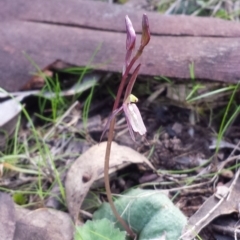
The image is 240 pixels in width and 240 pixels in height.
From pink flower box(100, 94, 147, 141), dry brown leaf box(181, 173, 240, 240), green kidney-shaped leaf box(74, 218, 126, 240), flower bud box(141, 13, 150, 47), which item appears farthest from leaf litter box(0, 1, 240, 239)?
flower bud box(141, 13, 150, 47)

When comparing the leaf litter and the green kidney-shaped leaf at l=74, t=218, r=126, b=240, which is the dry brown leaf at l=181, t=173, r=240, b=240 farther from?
the green kidney-shaped leaf at l=74, t=218, r=126, b=240

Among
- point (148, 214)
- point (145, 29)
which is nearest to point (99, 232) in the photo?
point (148, 214)

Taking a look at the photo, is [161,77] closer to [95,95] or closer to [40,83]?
[95,95]

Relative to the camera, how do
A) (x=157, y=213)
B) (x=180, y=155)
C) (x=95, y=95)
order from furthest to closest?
1. (x=95, y=95)
2. (x=180, y=155)
3. (x=157, y=213)

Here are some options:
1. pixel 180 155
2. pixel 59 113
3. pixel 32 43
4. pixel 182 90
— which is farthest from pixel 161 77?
pixel 32 43

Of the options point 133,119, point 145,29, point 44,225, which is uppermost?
point 145,29

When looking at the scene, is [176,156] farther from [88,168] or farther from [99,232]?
[99,232]

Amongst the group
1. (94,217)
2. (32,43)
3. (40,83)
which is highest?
(32,43)
